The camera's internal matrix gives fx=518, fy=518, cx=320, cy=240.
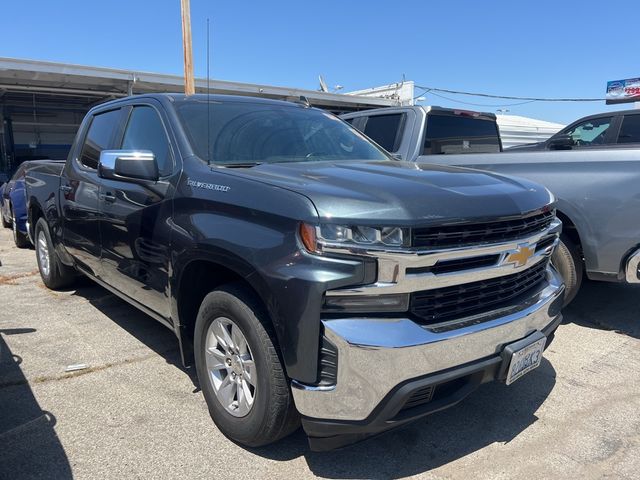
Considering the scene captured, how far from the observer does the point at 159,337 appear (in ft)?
14.8

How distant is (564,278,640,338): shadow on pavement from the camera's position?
483 cm

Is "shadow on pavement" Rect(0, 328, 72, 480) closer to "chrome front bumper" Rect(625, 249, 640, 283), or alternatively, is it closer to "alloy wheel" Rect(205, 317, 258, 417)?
"alloy wheel" Rect(205, 317, 258, 417)

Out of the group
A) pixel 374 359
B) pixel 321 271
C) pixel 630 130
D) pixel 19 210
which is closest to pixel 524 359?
pixel 374 359

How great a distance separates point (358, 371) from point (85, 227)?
3130 mm

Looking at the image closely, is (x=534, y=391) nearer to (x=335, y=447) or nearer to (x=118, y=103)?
(x=335, y=447)

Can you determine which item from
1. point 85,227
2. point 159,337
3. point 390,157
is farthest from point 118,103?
point 390,157

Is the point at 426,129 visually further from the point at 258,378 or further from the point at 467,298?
the point at 258,378

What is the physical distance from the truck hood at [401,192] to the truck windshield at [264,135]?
0.33 metres

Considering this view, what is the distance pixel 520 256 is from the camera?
107 inches

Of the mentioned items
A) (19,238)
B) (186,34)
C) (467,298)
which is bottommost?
(19,238)

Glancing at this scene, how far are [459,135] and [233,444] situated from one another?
4.60m

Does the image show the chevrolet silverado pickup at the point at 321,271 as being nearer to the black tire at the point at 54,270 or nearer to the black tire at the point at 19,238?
the black tire at the point at 54,270

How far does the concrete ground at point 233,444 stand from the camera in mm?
2656

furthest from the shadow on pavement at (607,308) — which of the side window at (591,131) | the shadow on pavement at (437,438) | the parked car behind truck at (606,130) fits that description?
the side window at (591,131)
